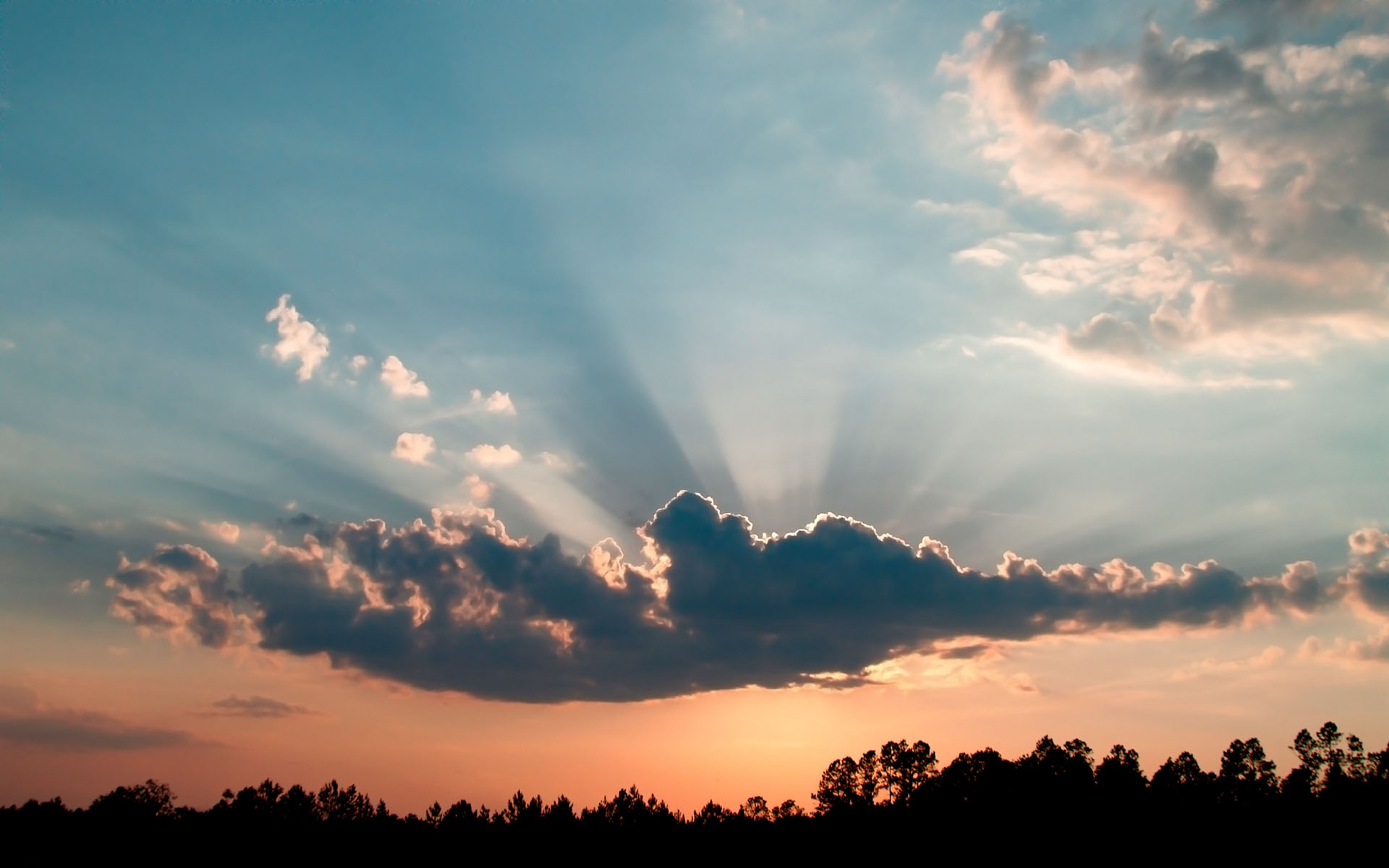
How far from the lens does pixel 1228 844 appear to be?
158375 millimetres

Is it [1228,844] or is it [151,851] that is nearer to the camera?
[1228,844]

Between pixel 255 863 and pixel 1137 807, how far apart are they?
604 ft

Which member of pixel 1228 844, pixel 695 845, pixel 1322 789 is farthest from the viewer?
pixel 695 845

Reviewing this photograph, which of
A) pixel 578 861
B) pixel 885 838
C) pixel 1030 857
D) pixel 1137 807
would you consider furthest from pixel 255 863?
pixel 1137 807

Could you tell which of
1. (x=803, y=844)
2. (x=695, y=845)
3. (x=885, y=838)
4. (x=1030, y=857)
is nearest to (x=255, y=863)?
(x=695, y=845)

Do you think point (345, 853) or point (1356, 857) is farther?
point (345, 853)

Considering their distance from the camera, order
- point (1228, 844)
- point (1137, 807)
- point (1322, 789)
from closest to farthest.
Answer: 1. point (1228, 844)
2. point (1322, 789)
3. point (1137, 807)

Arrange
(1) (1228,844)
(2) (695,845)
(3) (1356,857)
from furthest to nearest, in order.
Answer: (2) (695,845), (1) (1228,844), (3) (1356,857)

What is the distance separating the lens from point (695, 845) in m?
198

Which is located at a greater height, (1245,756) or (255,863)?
(1245,756)

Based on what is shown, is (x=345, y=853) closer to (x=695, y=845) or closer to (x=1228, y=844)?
(x=695, y=845)

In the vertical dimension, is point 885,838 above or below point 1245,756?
below

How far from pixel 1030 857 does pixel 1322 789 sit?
184 feet

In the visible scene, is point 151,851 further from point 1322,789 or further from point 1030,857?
point 1322,789
